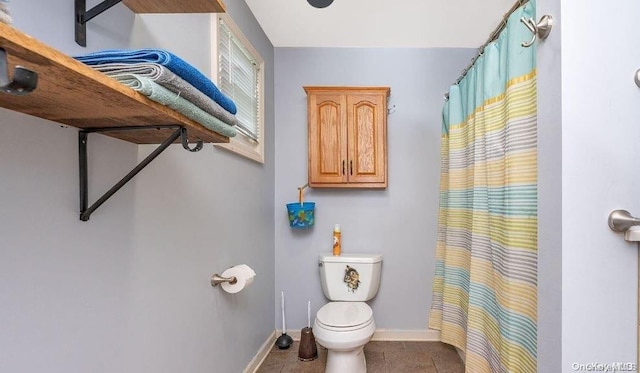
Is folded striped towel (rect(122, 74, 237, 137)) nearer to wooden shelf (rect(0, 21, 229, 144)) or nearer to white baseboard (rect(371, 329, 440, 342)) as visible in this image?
wooden shelf (rect(0, 21, 229, 144))

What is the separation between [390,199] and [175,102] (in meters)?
2.09

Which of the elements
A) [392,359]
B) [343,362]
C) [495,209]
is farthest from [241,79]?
[392,359]

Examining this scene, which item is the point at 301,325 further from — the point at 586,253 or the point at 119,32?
the point at 119,32

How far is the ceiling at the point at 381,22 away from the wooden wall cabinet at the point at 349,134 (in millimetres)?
415

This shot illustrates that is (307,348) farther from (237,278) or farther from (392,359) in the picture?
(237,278)

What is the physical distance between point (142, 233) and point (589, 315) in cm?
132

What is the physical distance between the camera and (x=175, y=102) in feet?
2.25

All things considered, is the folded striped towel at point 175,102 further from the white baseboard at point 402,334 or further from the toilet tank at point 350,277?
the white baseboard at point 402,334

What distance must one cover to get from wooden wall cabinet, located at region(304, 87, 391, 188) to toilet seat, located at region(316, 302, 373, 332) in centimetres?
86

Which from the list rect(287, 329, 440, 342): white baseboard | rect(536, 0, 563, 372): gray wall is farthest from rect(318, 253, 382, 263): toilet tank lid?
rect(536, 0, 563, 372): gray wall

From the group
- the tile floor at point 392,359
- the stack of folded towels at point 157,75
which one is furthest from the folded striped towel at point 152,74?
the tile floor at point 392,359

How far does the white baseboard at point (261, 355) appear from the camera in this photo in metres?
1.97

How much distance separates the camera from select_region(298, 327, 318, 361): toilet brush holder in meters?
2.22

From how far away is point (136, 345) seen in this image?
1.01 metres
